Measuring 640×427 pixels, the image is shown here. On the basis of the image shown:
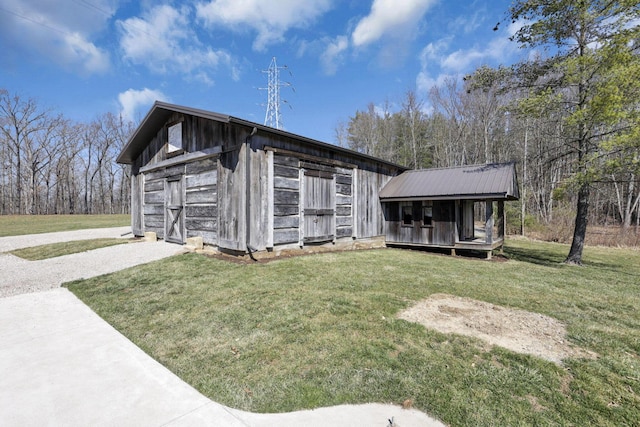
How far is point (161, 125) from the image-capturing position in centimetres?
1130

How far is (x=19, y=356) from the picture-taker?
330 cm

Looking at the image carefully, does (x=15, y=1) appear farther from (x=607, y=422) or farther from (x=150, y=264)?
(x=607, y=422)

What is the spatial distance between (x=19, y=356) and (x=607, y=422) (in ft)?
19.1

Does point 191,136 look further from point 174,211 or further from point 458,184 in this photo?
point 458,184

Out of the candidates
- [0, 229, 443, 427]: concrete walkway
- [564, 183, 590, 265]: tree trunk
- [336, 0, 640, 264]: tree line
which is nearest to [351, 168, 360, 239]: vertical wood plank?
[336, 0, 640, 264]: tree line

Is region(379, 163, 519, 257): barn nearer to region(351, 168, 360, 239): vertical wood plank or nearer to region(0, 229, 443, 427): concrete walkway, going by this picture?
region(351, 168, 360, 239): vertical wood plank

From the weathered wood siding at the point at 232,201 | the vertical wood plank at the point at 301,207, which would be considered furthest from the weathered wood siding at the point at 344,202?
the weathered wood siding at the point at 232,201

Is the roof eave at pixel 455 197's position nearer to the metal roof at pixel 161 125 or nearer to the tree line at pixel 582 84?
the tree line at pixel 582 84

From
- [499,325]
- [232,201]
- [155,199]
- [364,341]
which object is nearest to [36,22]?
[155,199]

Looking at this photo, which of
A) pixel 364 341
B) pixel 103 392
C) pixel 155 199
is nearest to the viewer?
pixel 103 392

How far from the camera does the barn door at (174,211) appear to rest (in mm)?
10375

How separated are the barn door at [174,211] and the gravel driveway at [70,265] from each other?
0.41 metres

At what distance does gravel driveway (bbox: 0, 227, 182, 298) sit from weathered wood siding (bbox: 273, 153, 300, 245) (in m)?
3.43

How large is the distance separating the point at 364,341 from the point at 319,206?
22.4ft
